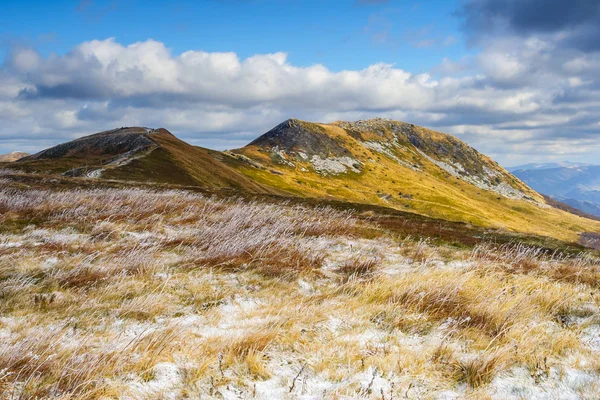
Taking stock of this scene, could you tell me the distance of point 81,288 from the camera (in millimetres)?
7039

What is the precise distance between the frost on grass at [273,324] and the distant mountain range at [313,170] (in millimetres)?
42982

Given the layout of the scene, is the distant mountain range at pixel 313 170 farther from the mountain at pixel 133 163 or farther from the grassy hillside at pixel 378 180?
the grassy hillside at pixel 378 180

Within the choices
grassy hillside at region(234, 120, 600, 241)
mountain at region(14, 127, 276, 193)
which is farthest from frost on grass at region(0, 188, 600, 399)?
grassy hillside at region(234, 120, 600, 241)

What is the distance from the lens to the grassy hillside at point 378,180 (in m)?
114

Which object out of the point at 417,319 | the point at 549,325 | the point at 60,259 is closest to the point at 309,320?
the point at 417,319

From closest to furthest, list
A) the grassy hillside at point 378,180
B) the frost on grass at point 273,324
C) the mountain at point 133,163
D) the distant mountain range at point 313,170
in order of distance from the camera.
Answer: the frost on grass at point 273,324 < the mountain at point 133,163 < the distant mountain range at point 313,170 < the grassy hillside at point 378,180

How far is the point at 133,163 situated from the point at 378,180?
105901 millimetres

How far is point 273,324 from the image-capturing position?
5.85 meters

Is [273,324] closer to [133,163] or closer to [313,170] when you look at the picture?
[133,163]

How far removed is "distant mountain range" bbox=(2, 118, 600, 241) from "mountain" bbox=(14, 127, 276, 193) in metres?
0.17

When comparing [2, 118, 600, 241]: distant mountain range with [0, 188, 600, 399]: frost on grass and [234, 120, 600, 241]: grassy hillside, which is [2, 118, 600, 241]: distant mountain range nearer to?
[234, 120, 600, 241]: grassy hillside

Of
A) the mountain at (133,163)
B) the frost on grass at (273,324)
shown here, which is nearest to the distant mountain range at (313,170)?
the mountain at (133,163)

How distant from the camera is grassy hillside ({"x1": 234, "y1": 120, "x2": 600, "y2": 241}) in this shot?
375ft

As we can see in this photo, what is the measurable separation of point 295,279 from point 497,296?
14.3ft
